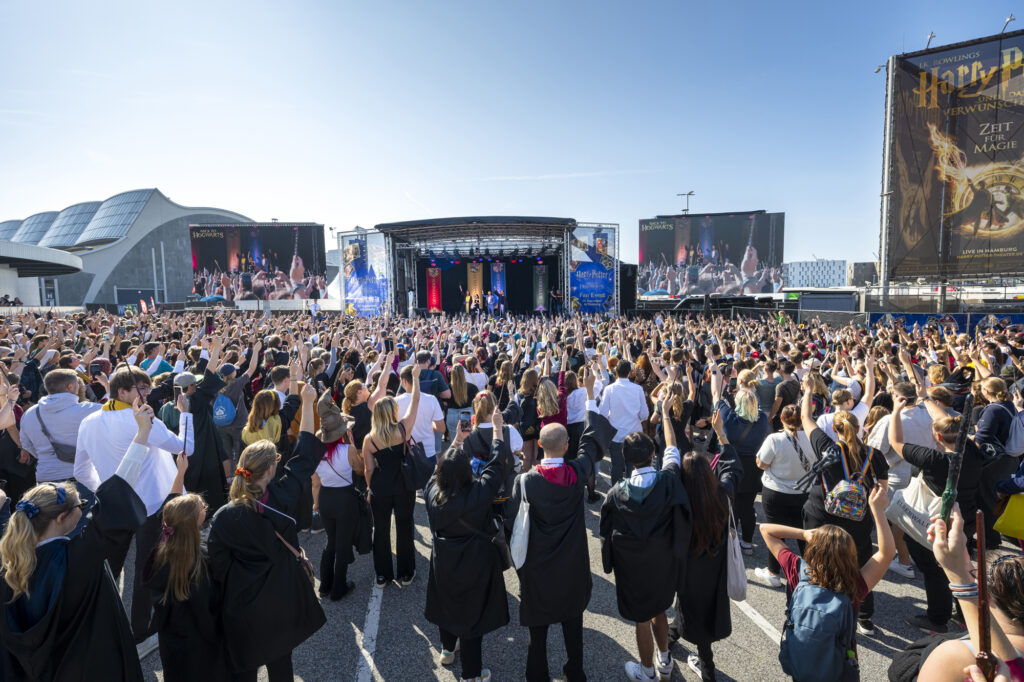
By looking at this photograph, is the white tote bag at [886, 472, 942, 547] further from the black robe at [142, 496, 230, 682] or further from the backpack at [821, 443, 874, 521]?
the black robe at [142, 496, 230, 682]

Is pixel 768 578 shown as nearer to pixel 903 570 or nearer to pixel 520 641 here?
pixel 903 570

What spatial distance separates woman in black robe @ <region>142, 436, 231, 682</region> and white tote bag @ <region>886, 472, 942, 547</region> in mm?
4654

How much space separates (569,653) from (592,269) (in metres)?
24.0

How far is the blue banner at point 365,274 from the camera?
26297 millimetres

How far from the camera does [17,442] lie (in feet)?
14.2

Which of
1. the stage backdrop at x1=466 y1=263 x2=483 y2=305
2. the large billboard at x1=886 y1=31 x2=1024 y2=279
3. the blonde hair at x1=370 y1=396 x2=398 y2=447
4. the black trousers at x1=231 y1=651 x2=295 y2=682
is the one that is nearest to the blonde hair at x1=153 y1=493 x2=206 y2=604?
the black trousers at x1=231 y1=651 x2=295 y2=682

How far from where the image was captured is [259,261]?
3359cm

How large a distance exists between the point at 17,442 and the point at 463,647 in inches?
172

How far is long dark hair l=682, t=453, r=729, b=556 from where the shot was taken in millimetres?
3033

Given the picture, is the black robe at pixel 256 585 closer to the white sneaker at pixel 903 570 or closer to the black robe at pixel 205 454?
the black robe at pixel 205 454

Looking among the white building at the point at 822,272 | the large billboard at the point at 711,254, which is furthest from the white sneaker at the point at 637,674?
the white building at the point at 822,272

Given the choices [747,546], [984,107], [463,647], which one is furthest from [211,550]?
[984,107]

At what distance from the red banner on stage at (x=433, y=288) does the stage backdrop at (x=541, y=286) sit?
6346 mm

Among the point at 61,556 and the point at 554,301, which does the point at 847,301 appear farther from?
the point at 61,556
